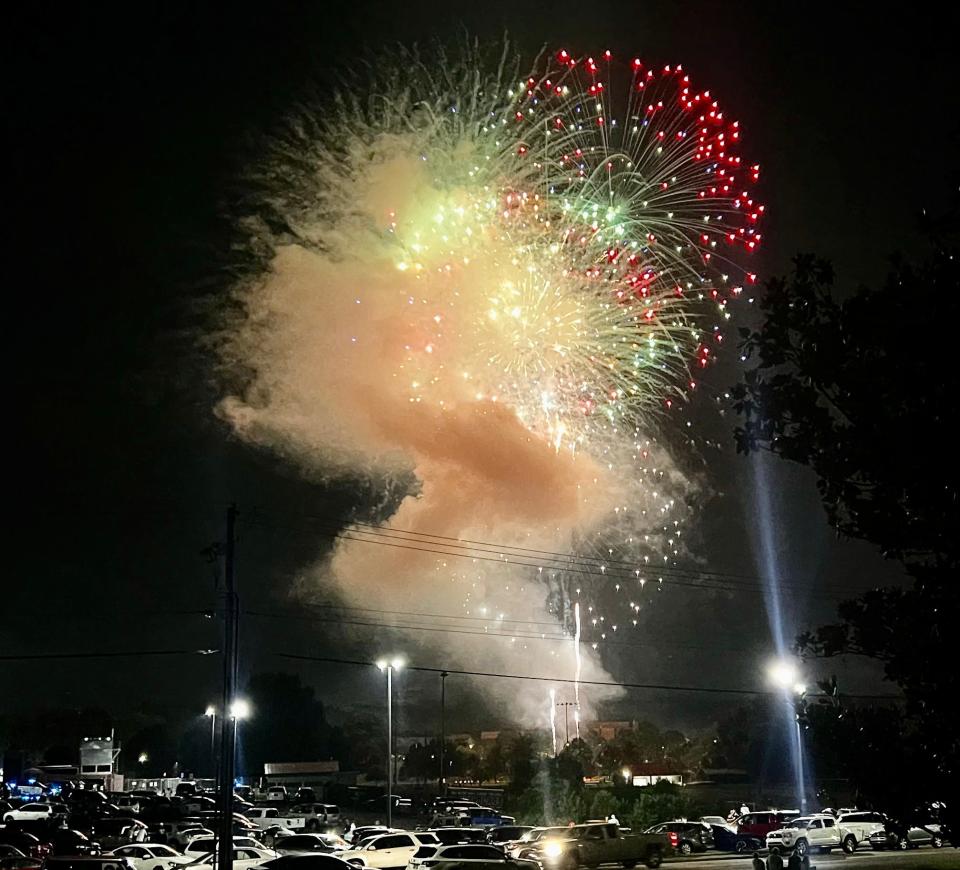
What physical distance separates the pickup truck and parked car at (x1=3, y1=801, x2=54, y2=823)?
27.4 meters

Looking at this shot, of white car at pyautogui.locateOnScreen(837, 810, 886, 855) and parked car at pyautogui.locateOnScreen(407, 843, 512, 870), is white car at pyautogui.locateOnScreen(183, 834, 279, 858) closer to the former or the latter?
parked car at pyautogui.locateOnScreen(407, 843, 512, 870)

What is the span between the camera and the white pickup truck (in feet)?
167

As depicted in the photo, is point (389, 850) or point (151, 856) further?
point (389, 850)

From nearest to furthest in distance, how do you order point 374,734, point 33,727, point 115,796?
1. point 115,796
2. point 33,727
3. point 374,734

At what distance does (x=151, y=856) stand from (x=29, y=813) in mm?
24655

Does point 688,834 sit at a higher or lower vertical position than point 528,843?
lower

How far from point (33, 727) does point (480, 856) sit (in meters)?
141

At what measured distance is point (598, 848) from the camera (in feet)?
115

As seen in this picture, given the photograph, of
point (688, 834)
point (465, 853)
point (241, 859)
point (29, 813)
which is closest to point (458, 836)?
point (465, 853)

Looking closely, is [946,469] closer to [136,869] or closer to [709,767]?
[136,869]

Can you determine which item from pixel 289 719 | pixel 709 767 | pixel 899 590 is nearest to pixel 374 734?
pixel 289 719

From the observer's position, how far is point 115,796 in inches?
2429

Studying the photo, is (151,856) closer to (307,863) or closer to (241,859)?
(241,859)

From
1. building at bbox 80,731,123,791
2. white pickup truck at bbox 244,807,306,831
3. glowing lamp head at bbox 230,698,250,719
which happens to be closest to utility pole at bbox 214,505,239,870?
glowing lamp head at bbox 230,698,250,719
